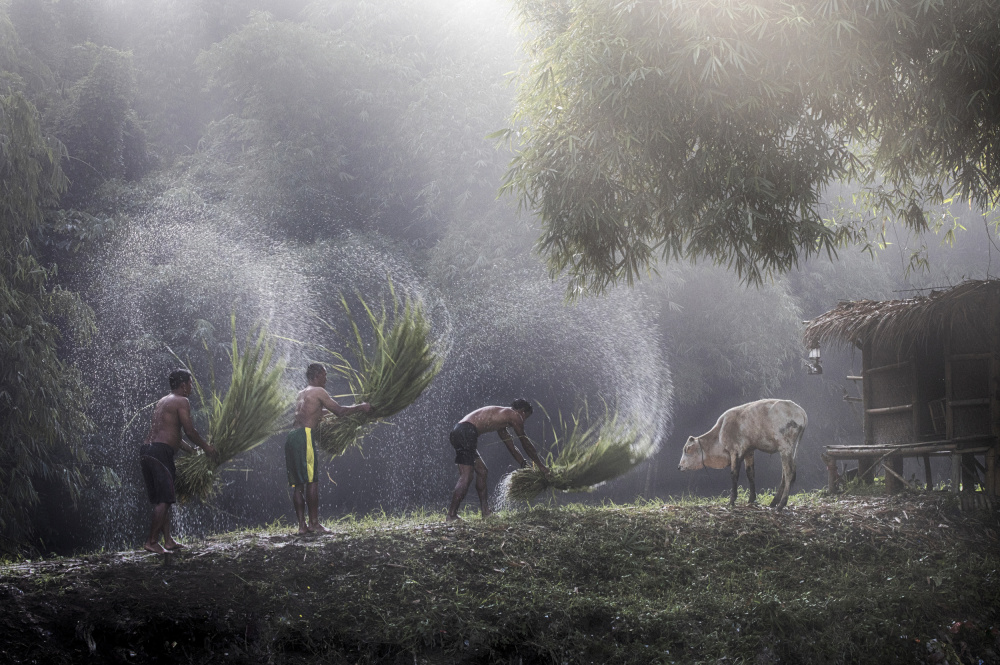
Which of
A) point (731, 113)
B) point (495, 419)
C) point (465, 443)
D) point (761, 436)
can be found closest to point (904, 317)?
point (761, 436)

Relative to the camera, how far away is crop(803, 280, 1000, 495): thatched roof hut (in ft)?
34.0

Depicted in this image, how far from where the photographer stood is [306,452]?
313 inches

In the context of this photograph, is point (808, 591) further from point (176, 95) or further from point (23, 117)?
point (176, 95)

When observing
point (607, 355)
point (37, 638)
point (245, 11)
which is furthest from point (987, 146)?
point (245, 11)

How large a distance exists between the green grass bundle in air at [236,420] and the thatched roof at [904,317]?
287 inches

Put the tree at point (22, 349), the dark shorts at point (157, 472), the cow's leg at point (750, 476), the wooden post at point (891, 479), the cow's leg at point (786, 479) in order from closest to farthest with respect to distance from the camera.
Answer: the dark shorts at point (157, 472) < the cow's leg at point (786, 479) < the cow's leg at point (750, 476) < the wooden post at point (891, 479) < the tree at point (22, 349)

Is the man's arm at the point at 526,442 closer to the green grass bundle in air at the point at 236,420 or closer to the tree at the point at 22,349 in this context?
the green grass bundle in air at the point at 236,420

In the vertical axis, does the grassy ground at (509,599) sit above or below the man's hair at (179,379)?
below

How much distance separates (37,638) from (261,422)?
2704mm

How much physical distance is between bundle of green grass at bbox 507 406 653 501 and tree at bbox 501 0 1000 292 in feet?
5.86

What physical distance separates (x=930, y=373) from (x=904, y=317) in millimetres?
1400

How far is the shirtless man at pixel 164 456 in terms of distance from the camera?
722 cm

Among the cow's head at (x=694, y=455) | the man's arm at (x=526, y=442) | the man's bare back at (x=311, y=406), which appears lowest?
the cow's head at (x=694, y=455)

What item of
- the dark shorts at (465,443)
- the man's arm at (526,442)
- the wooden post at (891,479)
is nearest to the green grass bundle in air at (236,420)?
the dark shorts at (465,443)
